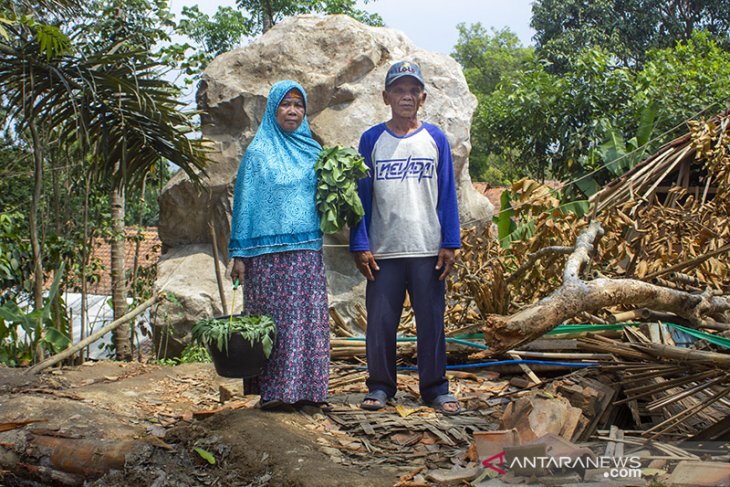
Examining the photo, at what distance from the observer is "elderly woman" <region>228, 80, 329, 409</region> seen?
168 inches

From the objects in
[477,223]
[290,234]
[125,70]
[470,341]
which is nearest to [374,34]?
[477,223]

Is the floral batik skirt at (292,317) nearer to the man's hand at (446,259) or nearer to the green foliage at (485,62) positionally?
the man's hand at (446,259)

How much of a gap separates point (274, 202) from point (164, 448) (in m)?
1.44

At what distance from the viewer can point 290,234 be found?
168 inches

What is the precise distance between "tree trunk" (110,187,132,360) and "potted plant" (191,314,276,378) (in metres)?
4.37

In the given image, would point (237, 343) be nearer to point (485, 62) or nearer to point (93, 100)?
point (93, 100)

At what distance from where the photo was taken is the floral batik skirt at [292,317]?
4258mm

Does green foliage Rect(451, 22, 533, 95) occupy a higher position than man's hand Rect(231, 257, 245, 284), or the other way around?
Result: green foliage Rect(451, 22, 533, 95)

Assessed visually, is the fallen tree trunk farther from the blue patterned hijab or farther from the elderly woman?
the blue patterned hijab

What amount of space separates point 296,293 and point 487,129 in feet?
38.9

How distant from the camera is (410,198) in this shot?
4395 millimetres

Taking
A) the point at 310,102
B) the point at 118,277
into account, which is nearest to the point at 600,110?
the point at 310,102
